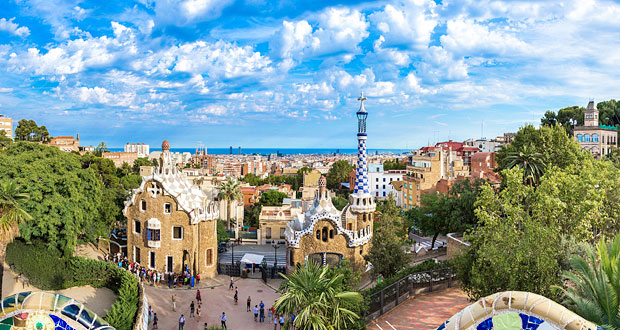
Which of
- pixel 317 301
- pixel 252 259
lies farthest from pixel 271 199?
pixel 317 301

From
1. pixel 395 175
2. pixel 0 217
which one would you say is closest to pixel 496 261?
pixel 0 217

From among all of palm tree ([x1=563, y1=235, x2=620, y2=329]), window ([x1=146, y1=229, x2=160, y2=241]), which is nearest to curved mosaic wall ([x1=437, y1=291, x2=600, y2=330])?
palm tree ([x1=563, y1=235, x2=620, y2=329])

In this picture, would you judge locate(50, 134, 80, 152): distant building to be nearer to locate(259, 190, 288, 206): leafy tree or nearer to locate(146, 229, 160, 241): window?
locate(259, 190, 288, 206): leafy tree

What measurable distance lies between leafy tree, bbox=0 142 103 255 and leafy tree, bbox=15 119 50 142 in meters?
44.5

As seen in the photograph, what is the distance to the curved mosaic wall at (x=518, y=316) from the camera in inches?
331

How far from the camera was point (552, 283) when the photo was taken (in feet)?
55.9

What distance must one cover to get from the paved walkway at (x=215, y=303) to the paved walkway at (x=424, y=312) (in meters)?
6.99

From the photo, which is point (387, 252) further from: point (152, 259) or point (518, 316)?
point (152, 259)

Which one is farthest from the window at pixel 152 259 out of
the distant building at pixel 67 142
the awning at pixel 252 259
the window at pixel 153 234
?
the distant building at pixel 67 142

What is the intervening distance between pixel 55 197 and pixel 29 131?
53045 millimetres

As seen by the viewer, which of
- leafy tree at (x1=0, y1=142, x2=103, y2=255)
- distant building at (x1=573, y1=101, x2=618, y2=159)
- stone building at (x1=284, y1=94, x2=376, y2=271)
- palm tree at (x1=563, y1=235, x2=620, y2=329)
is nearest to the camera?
palm tree at (x1=563, y1=235, x2=620, y2=329)

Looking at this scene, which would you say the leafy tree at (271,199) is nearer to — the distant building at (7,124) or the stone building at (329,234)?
the stone building at (329,234)

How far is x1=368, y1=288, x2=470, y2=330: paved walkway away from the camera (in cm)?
2127

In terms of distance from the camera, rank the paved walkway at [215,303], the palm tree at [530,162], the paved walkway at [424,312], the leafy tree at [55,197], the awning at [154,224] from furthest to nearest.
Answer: the awning at [154,224] → the palm tree at [530,162] → the leafy tree at [55,197] → the paved walkway at [215,303] → the paved walkway at [424,312]
